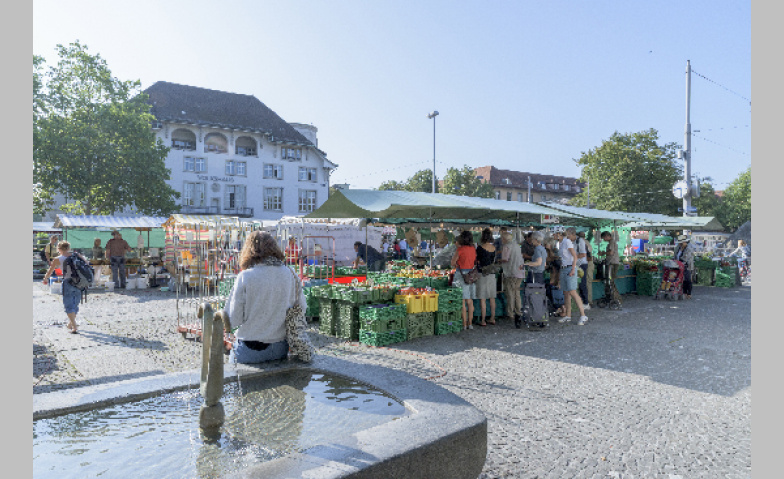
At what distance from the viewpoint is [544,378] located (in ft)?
21.2

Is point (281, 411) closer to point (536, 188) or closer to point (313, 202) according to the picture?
point (313, 202)

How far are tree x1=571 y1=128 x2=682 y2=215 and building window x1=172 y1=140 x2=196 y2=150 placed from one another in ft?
115

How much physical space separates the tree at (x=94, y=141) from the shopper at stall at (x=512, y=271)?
1088 inches

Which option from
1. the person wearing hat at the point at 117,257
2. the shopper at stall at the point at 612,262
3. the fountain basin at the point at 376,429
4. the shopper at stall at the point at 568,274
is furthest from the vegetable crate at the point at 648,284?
the person wearing hat at the point at 117,257

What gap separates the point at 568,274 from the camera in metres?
10.6

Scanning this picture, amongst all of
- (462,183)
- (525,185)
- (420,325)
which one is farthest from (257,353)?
(525,185)

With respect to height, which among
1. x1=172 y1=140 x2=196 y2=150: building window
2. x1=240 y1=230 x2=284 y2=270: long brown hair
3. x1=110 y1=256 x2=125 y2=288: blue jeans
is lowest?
x1=110 y1=256 x2=125 y2=288: blue jeans

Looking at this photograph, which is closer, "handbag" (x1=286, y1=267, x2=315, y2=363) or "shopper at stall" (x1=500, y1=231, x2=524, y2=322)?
"handbag" (x1=286, y1=267, x2=315, y2=363)

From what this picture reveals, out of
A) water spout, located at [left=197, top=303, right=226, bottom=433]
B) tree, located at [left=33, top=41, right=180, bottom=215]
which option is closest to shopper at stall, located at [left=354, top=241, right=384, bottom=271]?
water spout, located at [left=197, top=303, right=226, bottom=433]

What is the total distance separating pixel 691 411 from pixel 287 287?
168 inches

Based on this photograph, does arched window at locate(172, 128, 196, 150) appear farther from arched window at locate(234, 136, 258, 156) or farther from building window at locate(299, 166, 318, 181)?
building window at locate(299, 166, 318, 181)

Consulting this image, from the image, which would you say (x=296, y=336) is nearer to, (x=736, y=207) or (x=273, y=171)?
(x=273, y=171)

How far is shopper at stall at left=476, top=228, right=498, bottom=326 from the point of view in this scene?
10234 mm

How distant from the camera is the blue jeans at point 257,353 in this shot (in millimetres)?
A: 4637
